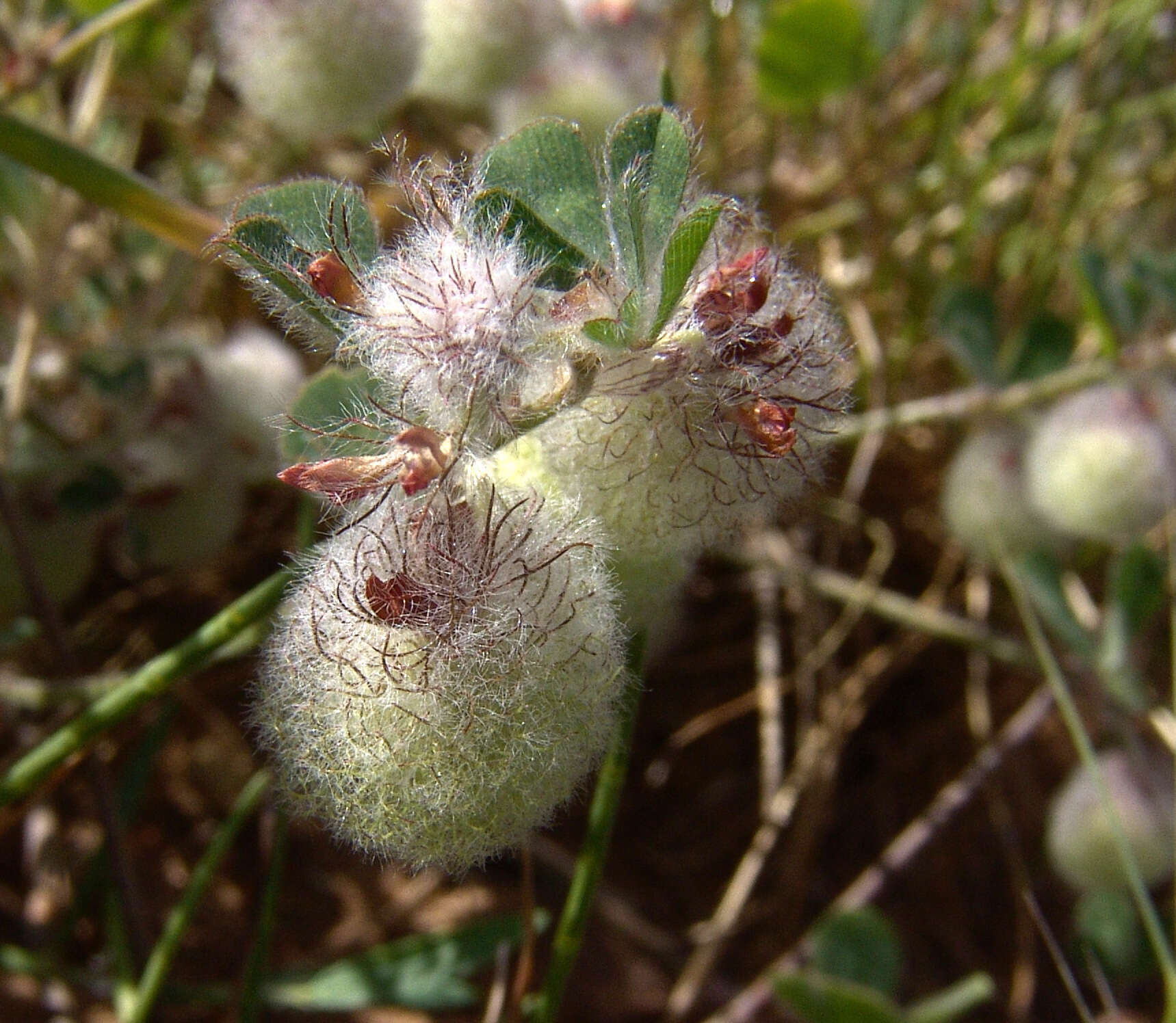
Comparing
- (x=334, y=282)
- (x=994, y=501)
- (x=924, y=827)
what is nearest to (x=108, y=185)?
(x=334, y=282)

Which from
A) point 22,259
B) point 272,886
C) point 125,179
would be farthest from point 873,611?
point 22,259

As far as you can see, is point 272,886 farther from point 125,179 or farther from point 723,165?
point 723,165

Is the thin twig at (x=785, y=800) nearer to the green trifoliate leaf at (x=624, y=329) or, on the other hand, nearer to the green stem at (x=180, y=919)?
the green stem at (x=180, y=919)

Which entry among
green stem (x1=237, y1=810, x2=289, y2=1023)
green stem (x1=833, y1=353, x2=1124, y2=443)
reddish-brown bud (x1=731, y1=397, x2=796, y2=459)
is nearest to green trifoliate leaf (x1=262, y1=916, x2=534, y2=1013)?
green stem (x1=237, y1=810, x2=289, y2=1023)

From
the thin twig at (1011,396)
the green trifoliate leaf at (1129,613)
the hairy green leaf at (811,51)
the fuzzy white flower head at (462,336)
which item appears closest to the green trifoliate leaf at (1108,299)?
the thin twig at (1011,396)

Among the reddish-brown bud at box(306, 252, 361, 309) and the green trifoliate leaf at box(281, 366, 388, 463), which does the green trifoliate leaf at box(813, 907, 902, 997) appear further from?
the reddish-brown bud at box(306, 252, 361, 309)
